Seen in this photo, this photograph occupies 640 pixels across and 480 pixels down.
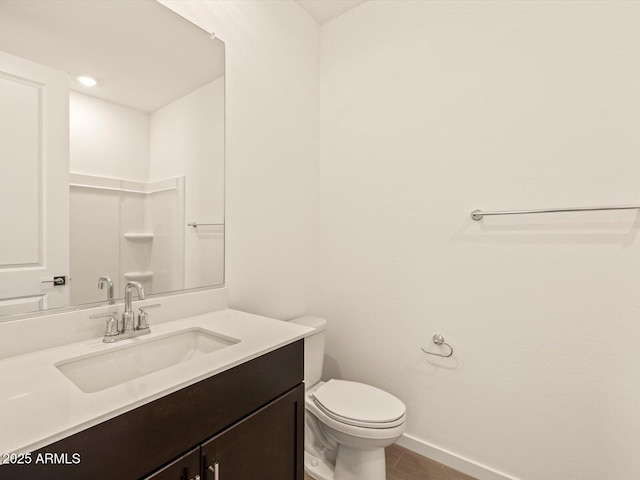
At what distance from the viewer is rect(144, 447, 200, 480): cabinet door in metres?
0.68

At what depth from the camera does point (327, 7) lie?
74.7 inches

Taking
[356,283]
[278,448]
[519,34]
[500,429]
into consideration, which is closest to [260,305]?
[356,283]

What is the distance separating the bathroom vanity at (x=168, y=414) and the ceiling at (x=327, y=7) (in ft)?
6.20

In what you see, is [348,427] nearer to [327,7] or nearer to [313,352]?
[313,352]

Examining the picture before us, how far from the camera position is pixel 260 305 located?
1.63 meters

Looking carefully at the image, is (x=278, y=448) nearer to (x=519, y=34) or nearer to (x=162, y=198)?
(x=162, y=198)

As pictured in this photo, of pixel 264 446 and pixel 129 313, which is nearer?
pixel 264 446

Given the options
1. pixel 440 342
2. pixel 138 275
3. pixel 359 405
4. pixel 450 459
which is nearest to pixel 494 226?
pixel 440 342

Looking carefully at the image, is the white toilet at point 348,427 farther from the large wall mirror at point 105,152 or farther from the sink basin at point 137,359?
the large wall mirror at point 105,152

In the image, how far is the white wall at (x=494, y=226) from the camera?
1208mm

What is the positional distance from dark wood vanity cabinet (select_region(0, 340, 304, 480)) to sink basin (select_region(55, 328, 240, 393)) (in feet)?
0.65

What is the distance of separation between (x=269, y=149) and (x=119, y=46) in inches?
29.7

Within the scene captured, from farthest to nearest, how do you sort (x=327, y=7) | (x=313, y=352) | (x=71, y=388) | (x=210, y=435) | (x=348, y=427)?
1. (x=327, y=7)
2. (x=313, y=352)
3. (x=348, y=427)
4. (x=210, y=435)
5. (x=71, y=388)

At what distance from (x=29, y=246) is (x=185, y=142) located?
658mm
